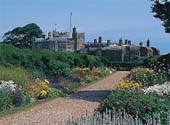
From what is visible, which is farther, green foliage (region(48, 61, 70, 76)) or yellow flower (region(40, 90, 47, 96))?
green foliage (region(48, 61, 70, 76))

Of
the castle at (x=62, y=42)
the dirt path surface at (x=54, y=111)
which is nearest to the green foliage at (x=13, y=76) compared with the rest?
the dirt path surface at (x=54, y=111)

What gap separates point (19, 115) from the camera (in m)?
12.5

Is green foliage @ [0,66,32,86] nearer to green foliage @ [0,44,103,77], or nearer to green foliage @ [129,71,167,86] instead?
green foliage @ [0,44,103,77]

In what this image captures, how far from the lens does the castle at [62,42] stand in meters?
60.4

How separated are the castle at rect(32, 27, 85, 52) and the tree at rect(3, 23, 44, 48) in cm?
163

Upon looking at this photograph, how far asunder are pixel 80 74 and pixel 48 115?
1535 centimetres

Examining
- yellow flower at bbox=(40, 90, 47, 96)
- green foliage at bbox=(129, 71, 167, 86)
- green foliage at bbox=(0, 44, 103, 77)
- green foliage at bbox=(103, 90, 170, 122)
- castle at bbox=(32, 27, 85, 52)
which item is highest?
castle at bbox=(32, 27, 85, 52)

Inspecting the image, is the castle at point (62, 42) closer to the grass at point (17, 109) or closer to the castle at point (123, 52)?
the castle at point (123, 52)

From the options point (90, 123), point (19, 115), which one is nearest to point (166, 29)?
point (19, 115)

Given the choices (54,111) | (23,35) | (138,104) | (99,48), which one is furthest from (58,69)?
(23,35)

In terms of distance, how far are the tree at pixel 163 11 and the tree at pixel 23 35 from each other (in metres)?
41.7

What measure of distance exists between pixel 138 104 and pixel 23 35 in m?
57.0

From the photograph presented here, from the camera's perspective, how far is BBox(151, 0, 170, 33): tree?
20281mm

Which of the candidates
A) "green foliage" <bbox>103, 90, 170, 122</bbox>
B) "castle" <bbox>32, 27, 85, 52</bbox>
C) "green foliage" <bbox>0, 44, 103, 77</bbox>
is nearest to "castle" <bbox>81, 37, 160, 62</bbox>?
"castle" <bbox>32, 27, 85, 52</bbox>
